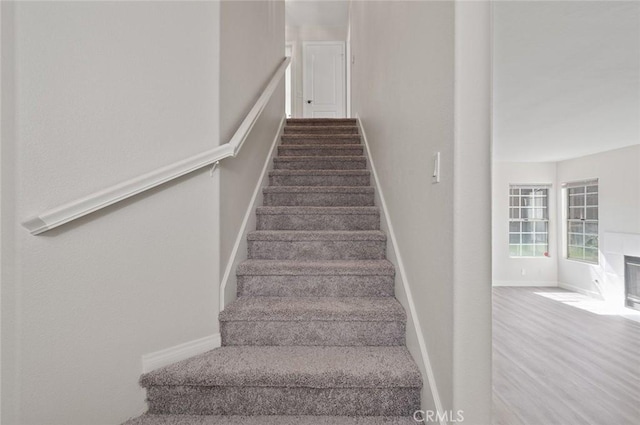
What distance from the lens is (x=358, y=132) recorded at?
11.6 ft

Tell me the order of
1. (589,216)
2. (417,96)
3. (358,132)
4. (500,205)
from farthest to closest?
(500,205)
(589,216)
(358,132)
(417,96)

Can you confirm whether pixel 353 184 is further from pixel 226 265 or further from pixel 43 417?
pixel 43 417

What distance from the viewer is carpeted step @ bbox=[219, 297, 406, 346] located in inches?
54.6

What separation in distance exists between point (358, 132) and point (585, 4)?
2.11 metres

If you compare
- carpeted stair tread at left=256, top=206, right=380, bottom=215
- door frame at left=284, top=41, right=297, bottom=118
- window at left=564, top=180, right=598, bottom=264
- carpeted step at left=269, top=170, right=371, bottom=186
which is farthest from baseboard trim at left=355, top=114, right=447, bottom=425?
window at left=564, top=180, right=598, bottom=264

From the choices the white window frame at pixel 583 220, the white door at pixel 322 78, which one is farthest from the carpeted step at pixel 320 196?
the white window frame at pixel 583 220

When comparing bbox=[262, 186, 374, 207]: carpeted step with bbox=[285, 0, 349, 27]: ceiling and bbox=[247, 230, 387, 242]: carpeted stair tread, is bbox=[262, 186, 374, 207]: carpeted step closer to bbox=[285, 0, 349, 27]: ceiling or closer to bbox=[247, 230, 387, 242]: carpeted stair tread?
bbox=[247, 230, 387, 242]: carpeted stair tread

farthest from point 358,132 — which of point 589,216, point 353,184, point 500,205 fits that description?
point 589,216

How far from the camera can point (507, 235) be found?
22.4 feet

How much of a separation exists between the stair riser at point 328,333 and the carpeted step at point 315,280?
0.79 ft

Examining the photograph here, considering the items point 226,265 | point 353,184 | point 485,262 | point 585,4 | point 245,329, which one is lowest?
point 245,329

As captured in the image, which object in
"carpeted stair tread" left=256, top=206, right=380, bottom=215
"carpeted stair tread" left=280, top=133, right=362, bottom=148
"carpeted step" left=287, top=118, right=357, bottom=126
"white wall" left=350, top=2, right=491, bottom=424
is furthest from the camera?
"carpeted step" left=287, top=118, right=357, bottom=126

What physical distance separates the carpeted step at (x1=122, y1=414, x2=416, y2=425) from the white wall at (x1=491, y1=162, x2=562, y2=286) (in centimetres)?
673

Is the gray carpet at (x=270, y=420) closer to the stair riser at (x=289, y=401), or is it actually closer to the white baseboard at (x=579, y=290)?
the stair riser at (x=289, y=401)
